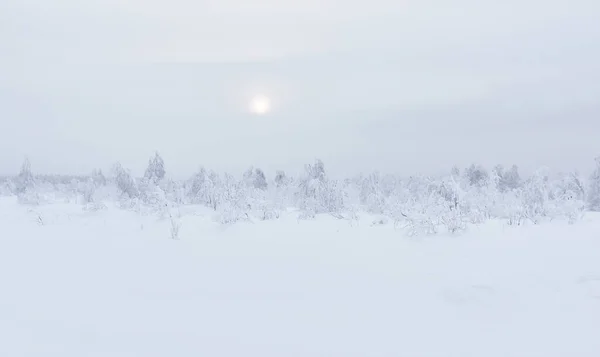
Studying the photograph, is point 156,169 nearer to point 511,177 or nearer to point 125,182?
point 125,182

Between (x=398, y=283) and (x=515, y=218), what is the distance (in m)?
5.52

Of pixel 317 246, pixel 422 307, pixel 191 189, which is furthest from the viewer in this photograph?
pixel 191 189

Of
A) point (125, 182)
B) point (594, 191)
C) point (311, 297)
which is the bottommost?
point (311, 297)

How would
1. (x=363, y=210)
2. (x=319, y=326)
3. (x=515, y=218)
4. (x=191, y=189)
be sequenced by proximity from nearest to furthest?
(x=319, y=326)
(x=515, y=218)
(x=363, y=210)
(x=191, y=189)

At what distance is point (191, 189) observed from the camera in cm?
2500

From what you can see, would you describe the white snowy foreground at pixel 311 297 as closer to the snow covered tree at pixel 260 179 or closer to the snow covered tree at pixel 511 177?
the snow covered tree at pixel 260 179

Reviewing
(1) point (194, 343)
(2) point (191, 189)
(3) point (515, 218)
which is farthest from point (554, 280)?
(2) point (191, 189)

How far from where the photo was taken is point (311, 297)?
4.50m

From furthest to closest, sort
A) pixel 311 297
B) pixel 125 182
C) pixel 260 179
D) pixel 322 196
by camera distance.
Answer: pixel 260 179 → pixel 125 182 → pixel 322 196 → pixel 311 297

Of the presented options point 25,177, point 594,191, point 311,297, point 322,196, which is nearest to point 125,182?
point 25,177

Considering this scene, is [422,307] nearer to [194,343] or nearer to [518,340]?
[518,340]

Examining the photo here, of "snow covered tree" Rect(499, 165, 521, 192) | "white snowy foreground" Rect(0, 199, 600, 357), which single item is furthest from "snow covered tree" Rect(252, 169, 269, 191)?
"white snowy foreground" Rect(0, 199, 600, 357)

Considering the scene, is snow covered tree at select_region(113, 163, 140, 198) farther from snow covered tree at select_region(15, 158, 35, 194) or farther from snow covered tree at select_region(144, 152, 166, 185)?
snow covered tree at select_region(15, 158, 35, 194)

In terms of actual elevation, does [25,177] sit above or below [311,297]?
above
